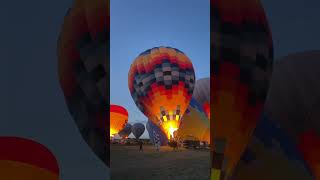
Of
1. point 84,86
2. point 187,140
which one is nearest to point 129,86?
point 187,140

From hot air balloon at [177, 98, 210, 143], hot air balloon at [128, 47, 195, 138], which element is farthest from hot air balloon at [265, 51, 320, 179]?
hot air balloon at [177, 98, 210, 143]

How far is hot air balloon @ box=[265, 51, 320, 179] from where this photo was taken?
434 cm

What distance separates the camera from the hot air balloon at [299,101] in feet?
14.2

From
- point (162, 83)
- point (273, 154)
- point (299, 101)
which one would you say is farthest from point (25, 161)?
point (162, 83)

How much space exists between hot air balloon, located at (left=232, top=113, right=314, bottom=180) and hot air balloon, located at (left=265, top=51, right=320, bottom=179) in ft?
0.23

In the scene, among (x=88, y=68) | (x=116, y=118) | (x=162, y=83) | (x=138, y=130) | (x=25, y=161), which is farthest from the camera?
(x=138, y=130)

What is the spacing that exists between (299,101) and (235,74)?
2.64 feet

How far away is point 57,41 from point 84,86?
0.72 metres

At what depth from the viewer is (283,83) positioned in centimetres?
439

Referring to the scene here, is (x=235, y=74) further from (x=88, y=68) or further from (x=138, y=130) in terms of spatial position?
(x=138, y=130)

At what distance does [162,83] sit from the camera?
15539mm

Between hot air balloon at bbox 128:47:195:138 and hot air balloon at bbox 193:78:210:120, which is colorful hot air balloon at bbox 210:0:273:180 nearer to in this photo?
hot air balloon at bbox 128:47:195:138

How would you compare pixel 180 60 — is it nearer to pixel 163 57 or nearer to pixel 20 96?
pixel 163 57

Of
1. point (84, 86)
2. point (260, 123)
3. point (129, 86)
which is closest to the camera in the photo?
point (260, 123)
